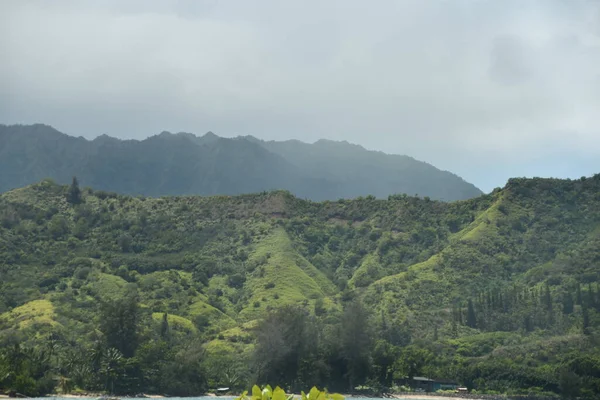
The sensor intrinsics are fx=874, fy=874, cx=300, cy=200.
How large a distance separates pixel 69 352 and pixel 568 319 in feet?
293

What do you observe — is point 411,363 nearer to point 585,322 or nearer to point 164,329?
point 585,322

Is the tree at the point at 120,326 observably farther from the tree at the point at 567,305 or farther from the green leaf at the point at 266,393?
the green leaf at the point at 266,393

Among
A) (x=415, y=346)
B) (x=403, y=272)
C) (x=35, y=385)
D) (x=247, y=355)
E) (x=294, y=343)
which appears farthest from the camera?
(x=403, y=272)

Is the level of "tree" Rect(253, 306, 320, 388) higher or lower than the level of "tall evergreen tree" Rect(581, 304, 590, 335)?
lower

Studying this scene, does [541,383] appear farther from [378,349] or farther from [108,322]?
[108,322]

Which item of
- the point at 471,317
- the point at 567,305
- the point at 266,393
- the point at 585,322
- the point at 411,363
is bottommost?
the point at 411,363

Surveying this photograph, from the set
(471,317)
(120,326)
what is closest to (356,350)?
(120,326)

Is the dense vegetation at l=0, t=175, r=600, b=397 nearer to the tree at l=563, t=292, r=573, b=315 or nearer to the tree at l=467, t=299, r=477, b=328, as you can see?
the tree at l=467, t=299, r=477, b=328

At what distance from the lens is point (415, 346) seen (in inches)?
6078

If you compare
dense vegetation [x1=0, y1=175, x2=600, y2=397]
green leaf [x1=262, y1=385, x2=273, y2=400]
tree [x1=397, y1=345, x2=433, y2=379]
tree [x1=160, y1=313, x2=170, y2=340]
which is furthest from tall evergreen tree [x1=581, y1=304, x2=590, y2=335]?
green leaf [x1=262, y1=385, x2=273, y2=400]

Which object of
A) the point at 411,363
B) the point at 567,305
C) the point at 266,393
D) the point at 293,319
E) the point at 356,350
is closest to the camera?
the point at 266,393

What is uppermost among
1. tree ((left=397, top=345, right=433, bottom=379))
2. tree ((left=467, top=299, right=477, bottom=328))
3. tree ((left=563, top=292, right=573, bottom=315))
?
tree ((left=563, top=292, right=573, bottom=315))

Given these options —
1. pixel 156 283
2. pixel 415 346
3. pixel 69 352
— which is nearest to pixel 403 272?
pixel 415 346

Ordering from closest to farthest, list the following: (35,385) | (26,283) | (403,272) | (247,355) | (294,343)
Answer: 1. (35,385)
2. (294,343)
3. (247,355)
4. (26,283)
5. (403,272)
